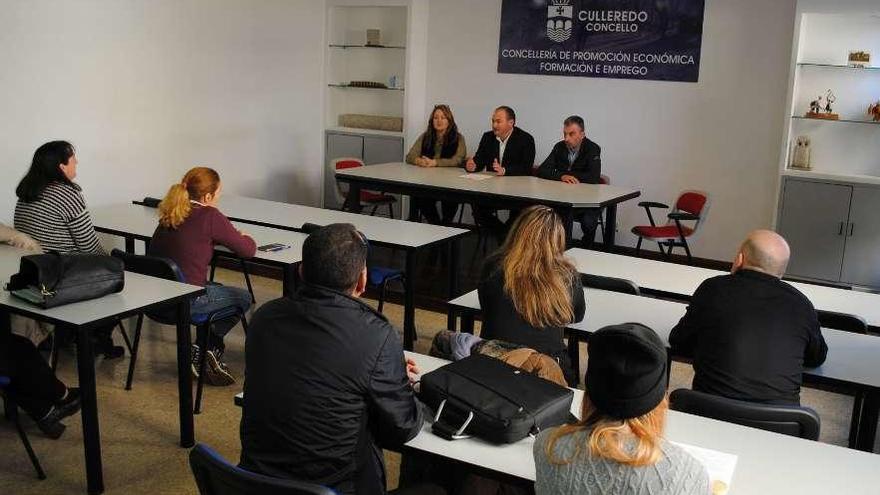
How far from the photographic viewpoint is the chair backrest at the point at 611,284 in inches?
162

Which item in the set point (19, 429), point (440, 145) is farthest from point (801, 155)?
point (19, 429)

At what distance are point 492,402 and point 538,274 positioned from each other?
1.01m

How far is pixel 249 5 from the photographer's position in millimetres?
8203

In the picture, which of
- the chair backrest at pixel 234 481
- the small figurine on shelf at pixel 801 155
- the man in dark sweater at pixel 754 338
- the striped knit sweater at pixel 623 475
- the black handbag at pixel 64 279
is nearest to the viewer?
the striped knit sweater at pixel 623 475

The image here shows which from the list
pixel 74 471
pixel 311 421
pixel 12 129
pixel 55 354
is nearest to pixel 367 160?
pixel 12 129

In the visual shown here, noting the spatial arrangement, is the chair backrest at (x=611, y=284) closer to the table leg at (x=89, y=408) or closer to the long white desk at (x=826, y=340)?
the long white desk at (x=826, y=340)

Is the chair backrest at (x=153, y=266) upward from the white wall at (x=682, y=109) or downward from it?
downward

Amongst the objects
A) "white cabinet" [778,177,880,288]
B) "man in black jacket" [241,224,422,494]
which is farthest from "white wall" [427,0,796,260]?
"man in black jacket" [241,224,422,494]

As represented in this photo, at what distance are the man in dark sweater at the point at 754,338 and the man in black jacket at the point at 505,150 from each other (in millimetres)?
4412

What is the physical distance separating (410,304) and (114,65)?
3478 mm

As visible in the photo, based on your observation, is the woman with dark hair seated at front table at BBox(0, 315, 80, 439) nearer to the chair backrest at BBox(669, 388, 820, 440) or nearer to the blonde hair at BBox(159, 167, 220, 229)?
the blonde hair at BBox(159, 167, 220, 229)

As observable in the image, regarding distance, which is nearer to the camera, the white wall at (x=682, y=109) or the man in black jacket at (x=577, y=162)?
the man in black jacket at (x=577, y=162)

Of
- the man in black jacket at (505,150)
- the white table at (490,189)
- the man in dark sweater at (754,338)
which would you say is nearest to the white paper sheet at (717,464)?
the man in dark sweater at (754,338)

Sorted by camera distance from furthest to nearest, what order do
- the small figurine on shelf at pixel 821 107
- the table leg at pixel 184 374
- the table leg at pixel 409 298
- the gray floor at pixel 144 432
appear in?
the small figurine on shelf at pixel 821 107 → the table leg at pixel 409 298 → the table leg at pixel 184 374 → the gray floor at pixel 144 432
